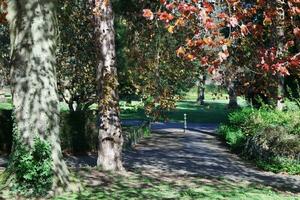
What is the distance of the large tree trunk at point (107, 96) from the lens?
46.6 ft

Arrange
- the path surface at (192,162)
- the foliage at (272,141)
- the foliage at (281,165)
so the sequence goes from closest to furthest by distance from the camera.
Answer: the path surface at (192,162)
the foliage at (281,165)
the foliage at (272,141)

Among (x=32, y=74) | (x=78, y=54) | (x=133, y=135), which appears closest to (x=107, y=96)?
(x=32, y=74)

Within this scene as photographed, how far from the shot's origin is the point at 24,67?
986cm

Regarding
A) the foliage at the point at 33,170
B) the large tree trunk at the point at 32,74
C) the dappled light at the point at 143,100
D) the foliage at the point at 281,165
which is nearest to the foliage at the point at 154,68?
the dappled light at the point at 143,100

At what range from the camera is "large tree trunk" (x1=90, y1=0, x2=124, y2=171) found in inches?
559

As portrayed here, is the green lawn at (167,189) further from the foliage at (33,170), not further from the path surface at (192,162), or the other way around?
the path surface at (192,162)

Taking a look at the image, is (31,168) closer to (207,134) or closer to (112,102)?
(112,102)

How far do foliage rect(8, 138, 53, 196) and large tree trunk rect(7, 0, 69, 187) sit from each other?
15 centimetres

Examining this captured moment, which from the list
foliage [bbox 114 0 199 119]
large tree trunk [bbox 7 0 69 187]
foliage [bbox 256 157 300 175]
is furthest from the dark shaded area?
large tree trunk [bbox 7 0 69 187]

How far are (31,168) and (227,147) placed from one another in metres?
18.4

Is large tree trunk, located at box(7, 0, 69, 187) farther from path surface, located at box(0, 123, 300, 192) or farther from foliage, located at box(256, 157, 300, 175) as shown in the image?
foliage, located at box(256, 157, 300, 175)

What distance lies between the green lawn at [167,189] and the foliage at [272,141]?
5.20 metres

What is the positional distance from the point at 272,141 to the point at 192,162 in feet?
11.0

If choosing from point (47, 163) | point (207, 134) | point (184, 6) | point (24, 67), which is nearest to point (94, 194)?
point (47, 163)
